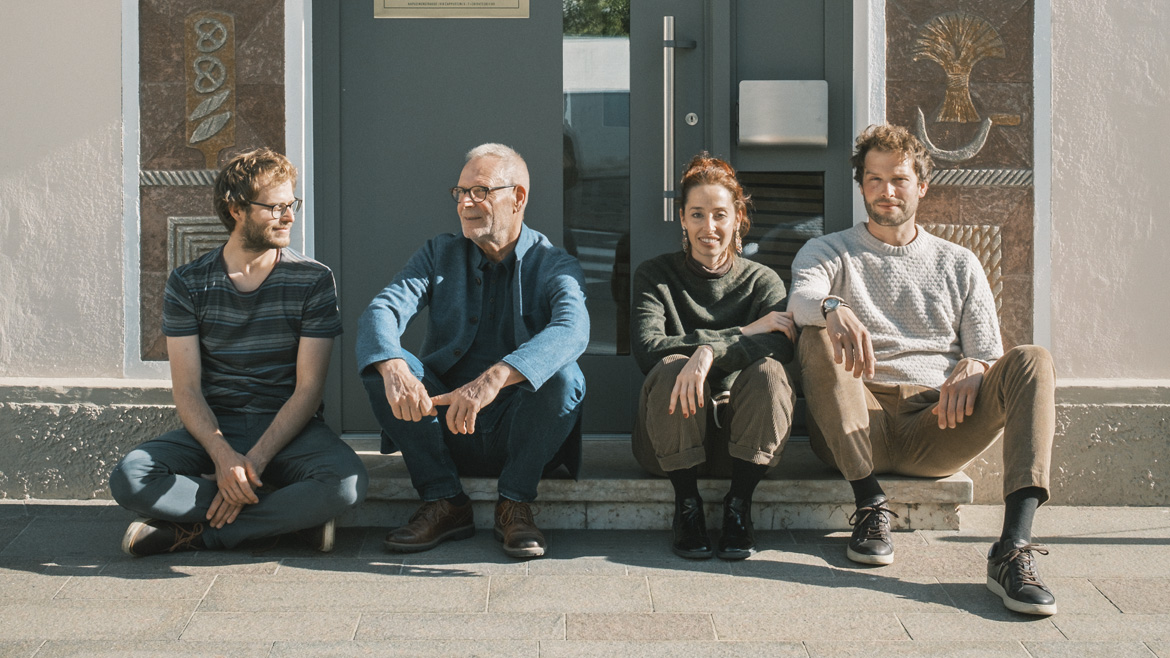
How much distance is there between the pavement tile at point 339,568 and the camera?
3195mm

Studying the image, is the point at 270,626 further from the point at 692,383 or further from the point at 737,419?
the point at 737,419

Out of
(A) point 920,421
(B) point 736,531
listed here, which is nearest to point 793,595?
(B) point 736,531

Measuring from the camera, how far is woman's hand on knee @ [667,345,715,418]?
3.31 metres

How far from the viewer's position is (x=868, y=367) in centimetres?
331

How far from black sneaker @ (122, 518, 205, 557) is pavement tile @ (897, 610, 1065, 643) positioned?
217cm

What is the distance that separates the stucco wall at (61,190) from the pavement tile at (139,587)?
1310 millimetres

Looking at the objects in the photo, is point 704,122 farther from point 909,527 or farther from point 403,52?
point 909,527

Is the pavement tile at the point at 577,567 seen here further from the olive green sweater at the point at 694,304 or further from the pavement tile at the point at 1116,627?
the pavement tile at the point at 1116,627

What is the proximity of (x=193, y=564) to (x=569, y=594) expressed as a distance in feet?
3.87

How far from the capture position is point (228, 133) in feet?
13.7

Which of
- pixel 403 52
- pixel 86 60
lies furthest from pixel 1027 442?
pixel 86 60

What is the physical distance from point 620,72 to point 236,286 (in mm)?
1845

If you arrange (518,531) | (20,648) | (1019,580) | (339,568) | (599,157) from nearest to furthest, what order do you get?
(20,648) → (1019,580) → (339,568) → (518,531) → (599,157)

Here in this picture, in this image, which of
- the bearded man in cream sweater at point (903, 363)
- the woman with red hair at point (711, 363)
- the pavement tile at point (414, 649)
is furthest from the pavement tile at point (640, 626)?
the bearded man in cream sweater at point (903, 363)
